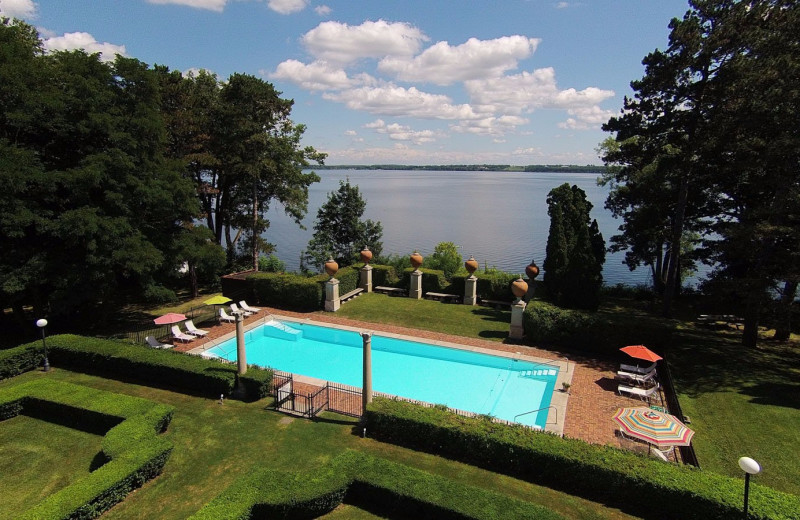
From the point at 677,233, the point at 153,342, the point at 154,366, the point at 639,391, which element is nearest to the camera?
the point at 639,391

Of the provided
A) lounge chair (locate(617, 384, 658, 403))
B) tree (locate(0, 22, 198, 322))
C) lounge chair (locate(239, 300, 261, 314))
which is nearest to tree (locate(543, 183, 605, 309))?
lounge chair (locate(617, 384, 658, 403))

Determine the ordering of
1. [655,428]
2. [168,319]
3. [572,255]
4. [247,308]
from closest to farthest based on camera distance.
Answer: [655,428] → [168,319] → [572,255] → [247,308]

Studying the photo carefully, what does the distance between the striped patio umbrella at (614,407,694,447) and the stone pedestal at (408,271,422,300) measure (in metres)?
15.8

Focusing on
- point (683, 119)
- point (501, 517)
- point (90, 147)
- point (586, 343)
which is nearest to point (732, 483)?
point (501, 517)

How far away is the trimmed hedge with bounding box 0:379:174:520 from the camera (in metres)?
8.61

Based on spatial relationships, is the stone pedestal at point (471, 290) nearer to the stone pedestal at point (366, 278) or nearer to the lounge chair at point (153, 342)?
the stone pedestal at point (366, 278)

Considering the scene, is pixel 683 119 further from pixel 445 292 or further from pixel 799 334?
pixel 445 292

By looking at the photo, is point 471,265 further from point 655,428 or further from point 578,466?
point 578,466

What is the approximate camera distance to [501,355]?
1778 cm

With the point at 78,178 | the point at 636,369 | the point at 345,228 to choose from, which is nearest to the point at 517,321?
the point at 636,369

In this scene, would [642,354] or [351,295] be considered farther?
[351,295]

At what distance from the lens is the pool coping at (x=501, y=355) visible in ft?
42.7

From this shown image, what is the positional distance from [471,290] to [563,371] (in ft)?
30.8

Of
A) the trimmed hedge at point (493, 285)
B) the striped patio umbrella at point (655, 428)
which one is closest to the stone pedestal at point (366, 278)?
the trimmed hedge at point (493, 285)
